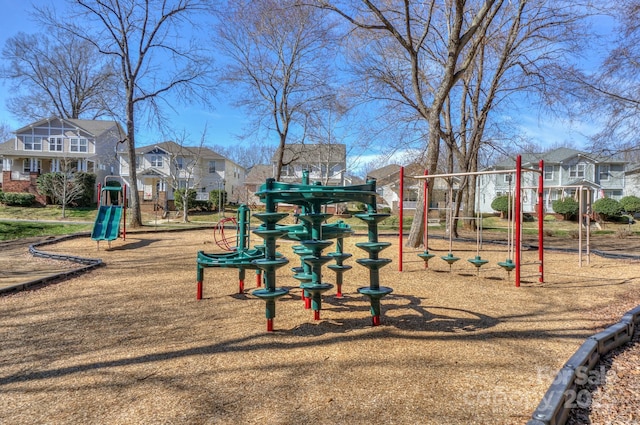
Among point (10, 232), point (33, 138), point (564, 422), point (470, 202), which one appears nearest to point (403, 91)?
point (470, 202)

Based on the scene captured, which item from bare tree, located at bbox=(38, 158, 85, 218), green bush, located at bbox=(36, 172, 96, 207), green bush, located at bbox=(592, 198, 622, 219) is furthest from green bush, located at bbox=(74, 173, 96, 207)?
green bush, located at bbox=(592, 198, 622, 219)

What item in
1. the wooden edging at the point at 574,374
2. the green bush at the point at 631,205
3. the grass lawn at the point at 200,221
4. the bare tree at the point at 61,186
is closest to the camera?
the wooden edging at the point at 574,374

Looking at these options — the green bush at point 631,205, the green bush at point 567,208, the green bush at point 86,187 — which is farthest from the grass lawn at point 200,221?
the green bush at point 631,205

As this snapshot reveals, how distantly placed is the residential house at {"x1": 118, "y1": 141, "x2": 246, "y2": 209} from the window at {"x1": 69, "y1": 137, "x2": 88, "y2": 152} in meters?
3.48

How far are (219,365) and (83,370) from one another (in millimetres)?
1120

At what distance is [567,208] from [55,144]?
4652cm

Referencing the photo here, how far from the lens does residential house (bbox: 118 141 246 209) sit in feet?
121

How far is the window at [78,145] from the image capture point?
37969mm

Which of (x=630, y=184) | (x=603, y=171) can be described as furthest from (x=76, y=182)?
(x=630, y=184)

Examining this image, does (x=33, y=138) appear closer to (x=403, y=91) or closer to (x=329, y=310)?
(x=403, y=91)

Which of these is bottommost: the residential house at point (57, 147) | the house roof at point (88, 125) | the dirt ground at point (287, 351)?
Answer: the dirt ground at point (287, 351)

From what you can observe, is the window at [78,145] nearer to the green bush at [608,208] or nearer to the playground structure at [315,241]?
the playground structure at [315,241]

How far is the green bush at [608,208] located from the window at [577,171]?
12.2 m

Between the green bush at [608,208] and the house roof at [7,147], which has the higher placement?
the house roof at [7,147]
